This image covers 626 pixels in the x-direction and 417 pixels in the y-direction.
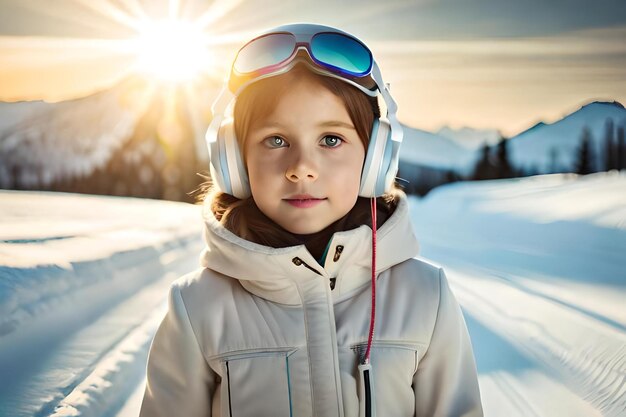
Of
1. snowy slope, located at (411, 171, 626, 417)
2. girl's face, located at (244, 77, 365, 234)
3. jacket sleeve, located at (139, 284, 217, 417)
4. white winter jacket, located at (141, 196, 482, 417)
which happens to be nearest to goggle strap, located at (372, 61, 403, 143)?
girl's face, located at (244, 77, 365, 234)

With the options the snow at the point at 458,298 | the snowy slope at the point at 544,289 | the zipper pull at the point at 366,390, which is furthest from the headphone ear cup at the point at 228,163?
the snowy slope at the point at 544,289

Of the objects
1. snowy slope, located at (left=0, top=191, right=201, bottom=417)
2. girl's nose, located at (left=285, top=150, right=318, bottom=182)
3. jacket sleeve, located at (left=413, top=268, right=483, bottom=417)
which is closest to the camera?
girl's nose, located at (left=285, top=150, right=318, bottom=182)

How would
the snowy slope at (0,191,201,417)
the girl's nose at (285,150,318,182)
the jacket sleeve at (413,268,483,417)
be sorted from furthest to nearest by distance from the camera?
the snowy slope at (0,191,201,417), the jacket sleeve at (413,268,483,417), the girl's nose at (285,150,318,182)

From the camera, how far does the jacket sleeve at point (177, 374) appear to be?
4.85 feet

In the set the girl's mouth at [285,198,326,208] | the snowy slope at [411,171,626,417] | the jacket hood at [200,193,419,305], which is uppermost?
the girl's mouth at [285,198,326,208]

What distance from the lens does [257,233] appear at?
5.12 ft

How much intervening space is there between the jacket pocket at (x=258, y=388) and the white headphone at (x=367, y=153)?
48 cm

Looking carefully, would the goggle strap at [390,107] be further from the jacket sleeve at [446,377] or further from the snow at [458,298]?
the snow at [458,298]

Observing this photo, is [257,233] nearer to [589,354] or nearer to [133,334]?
[133,334]

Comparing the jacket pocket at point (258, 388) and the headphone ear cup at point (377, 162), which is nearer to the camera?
the jacket pocket at point (258, 388)

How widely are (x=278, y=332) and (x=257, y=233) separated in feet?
0.92

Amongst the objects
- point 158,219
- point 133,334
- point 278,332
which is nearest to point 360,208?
point 278,332

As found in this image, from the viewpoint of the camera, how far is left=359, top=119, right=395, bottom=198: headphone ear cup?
1.55 metres

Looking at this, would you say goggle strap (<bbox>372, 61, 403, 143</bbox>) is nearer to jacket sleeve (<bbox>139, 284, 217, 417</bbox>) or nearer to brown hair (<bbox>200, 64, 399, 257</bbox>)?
brown hair (<bbox>200, 64, 399, 257</bbox>)
